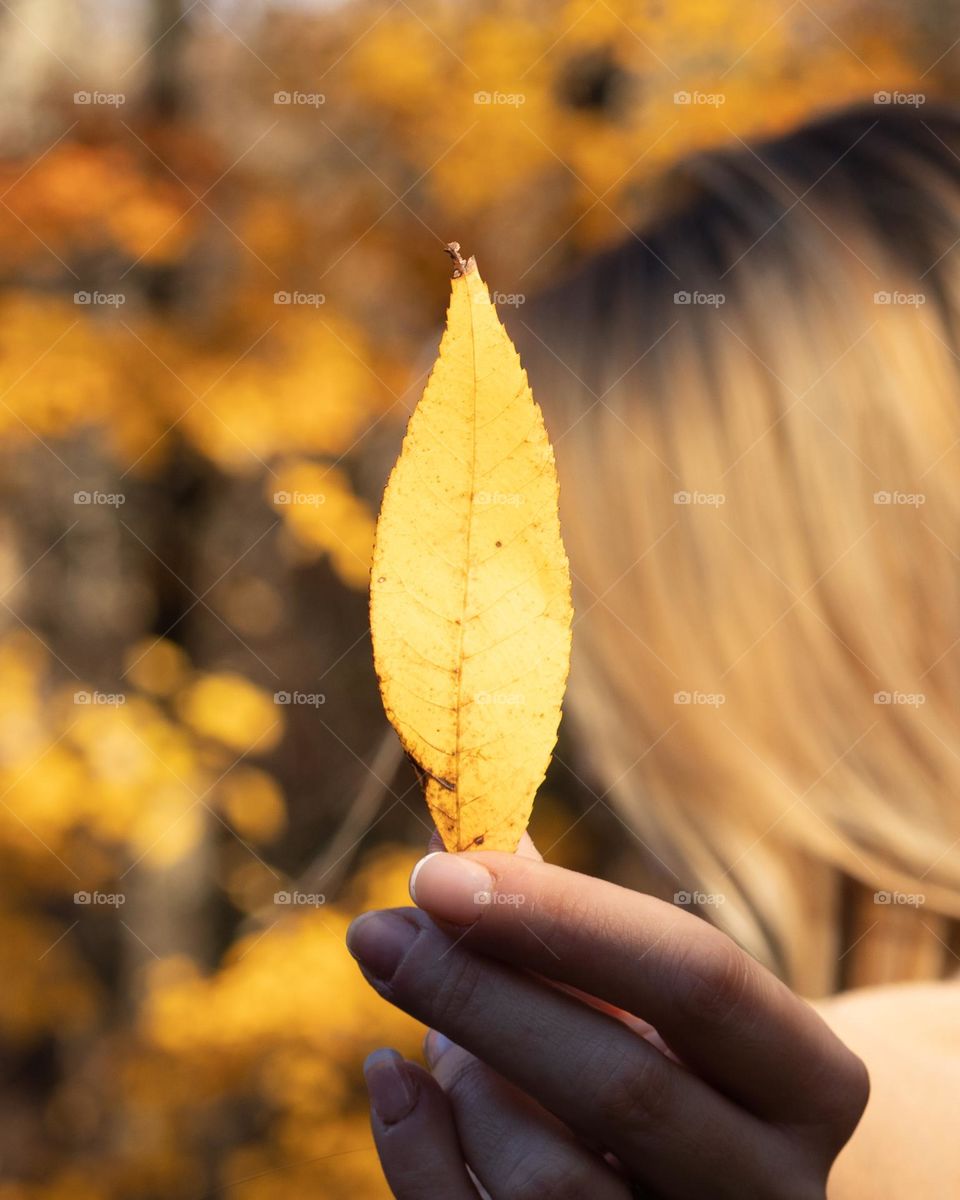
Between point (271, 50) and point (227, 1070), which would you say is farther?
point (271, 50)

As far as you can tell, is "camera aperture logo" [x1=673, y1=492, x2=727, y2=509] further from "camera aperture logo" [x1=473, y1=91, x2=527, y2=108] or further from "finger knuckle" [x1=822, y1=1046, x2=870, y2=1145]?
"camera aperture logo" [x1=473, y1=91, x2=527, y2=108]

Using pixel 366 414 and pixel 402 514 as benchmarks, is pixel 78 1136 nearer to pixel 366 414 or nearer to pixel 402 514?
pixel 366 414

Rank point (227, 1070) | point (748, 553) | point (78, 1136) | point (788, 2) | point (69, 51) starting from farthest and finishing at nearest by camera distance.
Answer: point (78, 1136)
point (69, 51)
point (788, 2)
point (227, 1070)
point (748, 553)

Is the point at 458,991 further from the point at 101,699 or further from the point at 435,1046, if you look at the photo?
the point at 101,699

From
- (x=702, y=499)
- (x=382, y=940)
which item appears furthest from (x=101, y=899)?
(x=382, y=940)

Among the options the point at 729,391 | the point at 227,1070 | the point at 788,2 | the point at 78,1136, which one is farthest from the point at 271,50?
the point at 78,1136

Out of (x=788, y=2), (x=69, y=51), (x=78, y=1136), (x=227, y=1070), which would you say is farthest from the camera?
(x=78, y=1136)

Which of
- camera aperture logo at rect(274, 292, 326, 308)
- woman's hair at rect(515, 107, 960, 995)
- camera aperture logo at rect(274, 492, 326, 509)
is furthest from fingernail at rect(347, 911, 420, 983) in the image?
camera aperture logo at rect(274, 292, 326, 308)
